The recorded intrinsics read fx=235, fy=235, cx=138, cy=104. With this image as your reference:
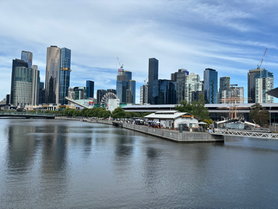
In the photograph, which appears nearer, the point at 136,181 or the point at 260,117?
the point at 136,181

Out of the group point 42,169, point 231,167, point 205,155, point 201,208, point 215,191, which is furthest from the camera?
point 205,155

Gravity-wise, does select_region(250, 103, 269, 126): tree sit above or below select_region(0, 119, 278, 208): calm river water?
above

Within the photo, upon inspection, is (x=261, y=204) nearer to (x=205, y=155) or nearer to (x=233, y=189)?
(x=233, y=189)

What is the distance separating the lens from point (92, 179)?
2608 cm

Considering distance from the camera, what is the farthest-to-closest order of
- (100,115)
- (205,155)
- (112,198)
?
(100,115) < (205,155) < (112,198)

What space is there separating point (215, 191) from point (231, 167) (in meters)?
10.5

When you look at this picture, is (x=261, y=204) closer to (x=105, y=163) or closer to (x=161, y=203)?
(x=161, y=203)

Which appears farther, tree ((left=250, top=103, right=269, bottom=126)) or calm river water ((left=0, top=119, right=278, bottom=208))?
tree ((left=250, top=103, right=269, bottom=126))

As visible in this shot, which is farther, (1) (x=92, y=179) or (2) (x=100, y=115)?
(2) (x=100, y=115)

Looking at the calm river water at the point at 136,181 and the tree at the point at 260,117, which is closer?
the calm river water at the point at 136,181

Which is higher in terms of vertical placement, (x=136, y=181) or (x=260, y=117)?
(x=260, y=117)

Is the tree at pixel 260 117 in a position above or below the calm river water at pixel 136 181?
above

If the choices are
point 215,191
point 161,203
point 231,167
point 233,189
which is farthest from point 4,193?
point 231,167

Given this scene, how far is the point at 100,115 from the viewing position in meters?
194
